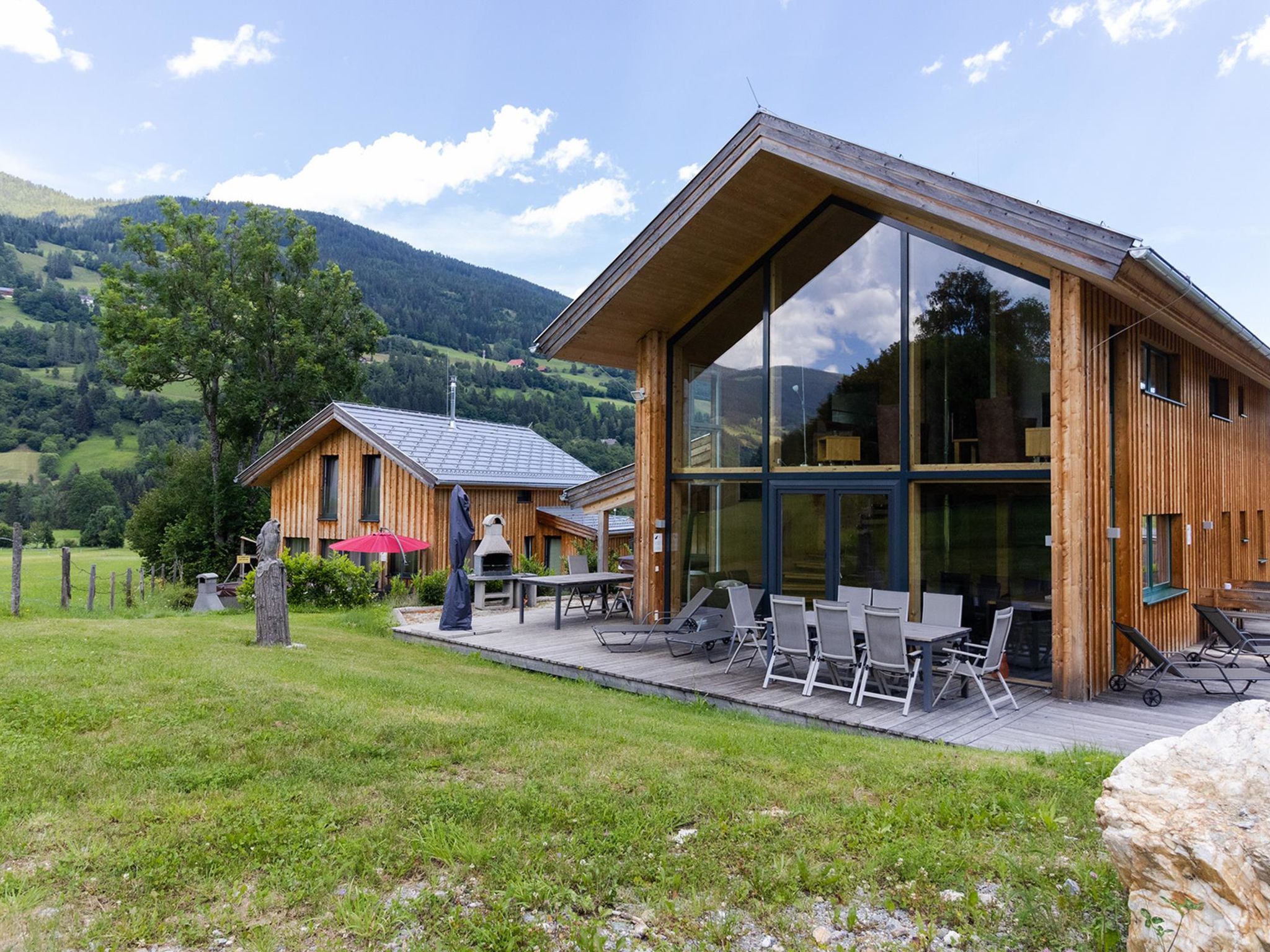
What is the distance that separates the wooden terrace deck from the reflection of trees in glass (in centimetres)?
250

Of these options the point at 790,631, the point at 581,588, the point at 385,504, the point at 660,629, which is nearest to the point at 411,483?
the point at 385,504

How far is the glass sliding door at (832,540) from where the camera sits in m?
8.95

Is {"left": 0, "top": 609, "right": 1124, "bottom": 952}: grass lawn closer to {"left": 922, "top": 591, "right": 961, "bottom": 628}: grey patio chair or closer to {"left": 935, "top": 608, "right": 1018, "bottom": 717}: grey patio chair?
{"left": 935, "top": 608, "right": 1018, "bottom": 717}: grey patio chair

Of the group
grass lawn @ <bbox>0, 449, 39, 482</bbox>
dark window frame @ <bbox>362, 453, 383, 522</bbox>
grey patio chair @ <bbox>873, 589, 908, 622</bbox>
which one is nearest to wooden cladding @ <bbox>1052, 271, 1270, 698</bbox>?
grey patio chair @ <bbox>873, 589, 908, 622</bbox>

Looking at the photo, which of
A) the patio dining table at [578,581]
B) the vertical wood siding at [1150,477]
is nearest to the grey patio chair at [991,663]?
the vertical wood siding at [1150,477]

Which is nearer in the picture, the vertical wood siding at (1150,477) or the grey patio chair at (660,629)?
the vertical wood siding at (1150,477)

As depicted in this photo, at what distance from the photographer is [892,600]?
849 centimetres

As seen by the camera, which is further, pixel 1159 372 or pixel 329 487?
pixel 329 487

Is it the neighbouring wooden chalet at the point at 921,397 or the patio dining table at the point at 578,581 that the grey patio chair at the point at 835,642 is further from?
the patio dining table at the point at 578,581

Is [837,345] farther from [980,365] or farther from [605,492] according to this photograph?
[605,492]

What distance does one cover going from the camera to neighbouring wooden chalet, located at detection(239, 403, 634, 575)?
1856 cm

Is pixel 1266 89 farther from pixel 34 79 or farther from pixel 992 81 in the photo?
pixel 34 79

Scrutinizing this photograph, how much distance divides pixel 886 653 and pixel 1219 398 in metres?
8.14

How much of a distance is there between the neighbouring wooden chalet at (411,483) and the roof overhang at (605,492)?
14.4ft
